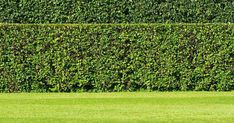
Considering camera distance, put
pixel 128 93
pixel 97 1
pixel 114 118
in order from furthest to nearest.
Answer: pixel 97 1, pixel 128 93, pixel 114 118

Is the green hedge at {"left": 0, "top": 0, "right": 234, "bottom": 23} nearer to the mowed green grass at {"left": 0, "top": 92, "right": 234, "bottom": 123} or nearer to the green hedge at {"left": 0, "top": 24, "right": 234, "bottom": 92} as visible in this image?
the green hedge at {"left": 0, "top": 24, "right": 234, "bottom": 92}

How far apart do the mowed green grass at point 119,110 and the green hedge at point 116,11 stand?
19.3 ft

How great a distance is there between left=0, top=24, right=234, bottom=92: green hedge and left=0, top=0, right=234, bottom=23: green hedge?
1.80 metres

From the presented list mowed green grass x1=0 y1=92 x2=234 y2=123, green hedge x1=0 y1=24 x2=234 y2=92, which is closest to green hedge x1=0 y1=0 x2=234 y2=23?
green hedge x1=0 y1=24 x2=234 y2=92

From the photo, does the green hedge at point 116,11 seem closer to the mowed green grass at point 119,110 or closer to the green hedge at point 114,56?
the green hedge at point 114,56

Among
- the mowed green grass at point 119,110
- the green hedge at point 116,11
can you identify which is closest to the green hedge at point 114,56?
the green hedge at point 116,11

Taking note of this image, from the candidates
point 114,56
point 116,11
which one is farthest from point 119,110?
point 116,11

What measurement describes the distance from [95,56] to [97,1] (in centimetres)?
265

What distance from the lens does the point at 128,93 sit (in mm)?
21219

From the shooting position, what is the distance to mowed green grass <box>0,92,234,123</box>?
510 inches

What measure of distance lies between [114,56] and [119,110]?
7405 mm

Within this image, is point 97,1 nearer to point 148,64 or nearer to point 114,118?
point 148,64

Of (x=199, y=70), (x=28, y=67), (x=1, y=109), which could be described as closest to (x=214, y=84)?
(x=199, y=70)

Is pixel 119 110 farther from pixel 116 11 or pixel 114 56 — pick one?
pixel 116 11
